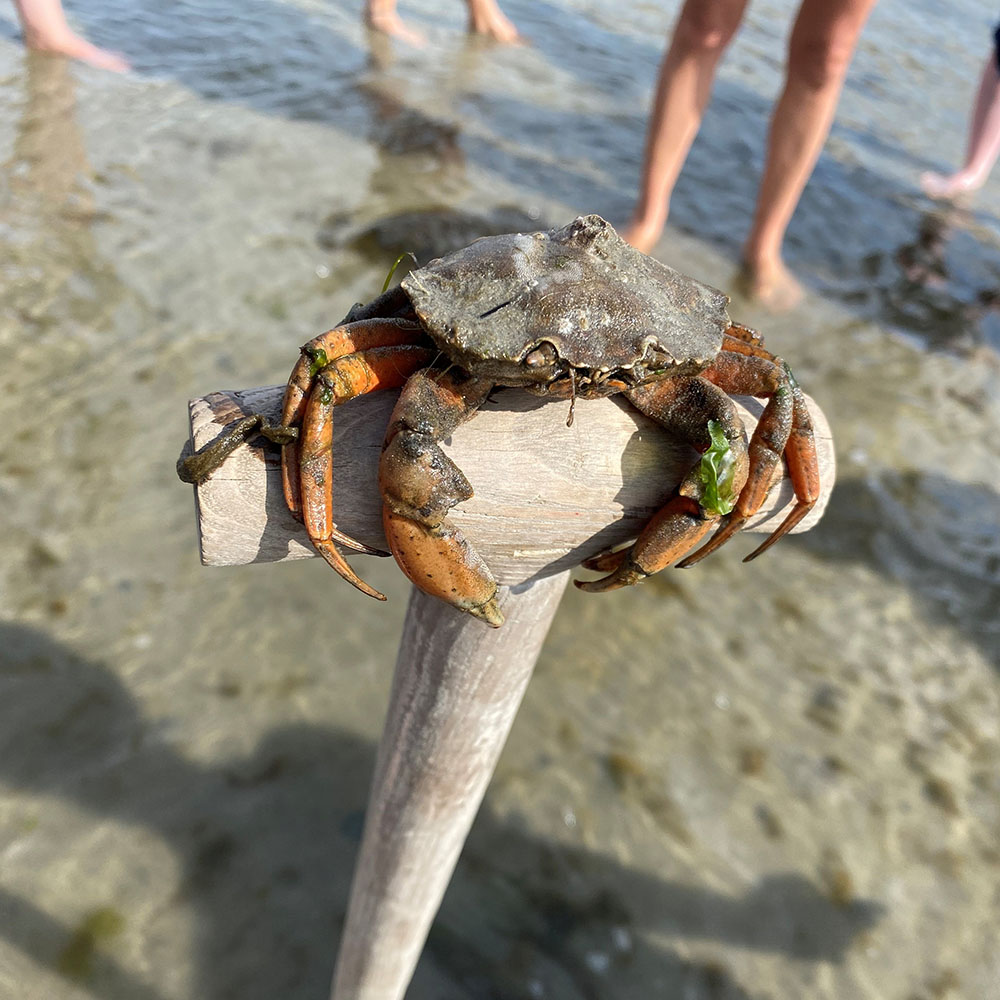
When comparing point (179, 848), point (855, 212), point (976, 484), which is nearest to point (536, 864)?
point (179, 848)

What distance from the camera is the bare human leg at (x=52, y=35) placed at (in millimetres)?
6121

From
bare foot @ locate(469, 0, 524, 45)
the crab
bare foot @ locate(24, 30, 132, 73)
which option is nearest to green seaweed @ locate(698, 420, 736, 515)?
the crab

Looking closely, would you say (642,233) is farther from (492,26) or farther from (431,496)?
(431,496)

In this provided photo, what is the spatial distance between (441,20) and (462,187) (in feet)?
11.8

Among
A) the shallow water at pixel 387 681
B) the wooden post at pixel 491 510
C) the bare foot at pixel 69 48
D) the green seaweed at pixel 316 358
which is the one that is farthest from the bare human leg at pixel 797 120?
the bare foot at pixel 69 48

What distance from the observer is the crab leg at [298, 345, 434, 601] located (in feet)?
4.11

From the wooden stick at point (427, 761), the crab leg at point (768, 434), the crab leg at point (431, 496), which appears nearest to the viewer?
the crab leg at point (431, 496)

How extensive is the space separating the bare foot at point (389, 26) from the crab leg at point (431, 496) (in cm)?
743

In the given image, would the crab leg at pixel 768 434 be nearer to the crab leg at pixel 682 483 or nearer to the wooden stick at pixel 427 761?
the crab leg at pixel 682 483

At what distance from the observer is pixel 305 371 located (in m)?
1.27

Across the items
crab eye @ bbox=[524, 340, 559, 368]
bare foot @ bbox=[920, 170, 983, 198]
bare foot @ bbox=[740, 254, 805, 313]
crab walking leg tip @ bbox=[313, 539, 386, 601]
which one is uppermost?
crab eye @ bbox=[524, 340, 559, 368]

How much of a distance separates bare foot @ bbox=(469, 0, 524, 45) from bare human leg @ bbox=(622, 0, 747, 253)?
12.9 ft

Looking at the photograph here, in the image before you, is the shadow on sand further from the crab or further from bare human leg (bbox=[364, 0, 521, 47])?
bare human leg (bbox=[364, 0, 521, 47])

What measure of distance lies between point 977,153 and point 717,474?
22.8 ft
